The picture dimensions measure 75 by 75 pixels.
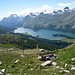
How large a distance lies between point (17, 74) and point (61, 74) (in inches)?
450

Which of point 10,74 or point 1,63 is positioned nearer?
point 10,74

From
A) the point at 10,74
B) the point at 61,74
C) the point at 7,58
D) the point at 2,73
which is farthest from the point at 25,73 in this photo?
the point at 7,58

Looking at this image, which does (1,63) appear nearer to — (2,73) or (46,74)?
(2,73)

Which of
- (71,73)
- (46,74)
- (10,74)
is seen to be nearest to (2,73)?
(10,74)

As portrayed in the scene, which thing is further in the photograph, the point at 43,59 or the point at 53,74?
the point at 43,59

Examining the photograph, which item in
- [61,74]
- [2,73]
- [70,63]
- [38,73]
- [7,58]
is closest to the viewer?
[61,74]

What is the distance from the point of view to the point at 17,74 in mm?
32531

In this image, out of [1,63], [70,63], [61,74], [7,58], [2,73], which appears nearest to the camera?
[61,74]

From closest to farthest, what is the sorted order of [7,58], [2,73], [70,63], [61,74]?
1. [61,74]
2. [2,73]
3. [70,63]
4. [7,58]

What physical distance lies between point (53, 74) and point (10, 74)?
11.6m

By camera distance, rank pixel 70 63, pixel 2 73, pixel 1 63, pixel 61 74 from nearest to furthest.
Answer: pixel 61 74 < pixel 2 73 < pixel 70 63 < pixel 1 63

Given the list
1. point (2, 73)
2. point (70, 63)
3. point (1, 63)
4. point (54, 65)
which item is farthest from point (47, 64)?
point (1, 63)

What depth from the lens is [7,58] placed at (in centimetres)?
5181

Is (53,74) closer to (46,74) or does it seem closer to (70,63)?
(46,74)
